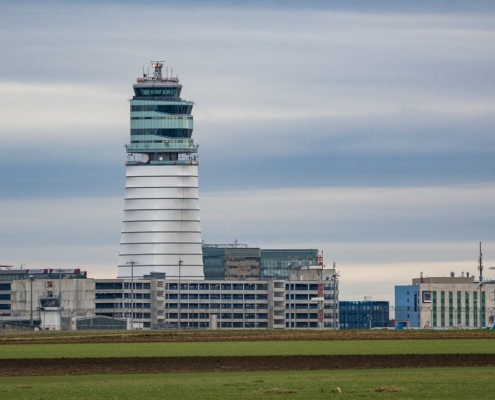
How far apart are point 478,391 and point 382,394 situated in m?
3.93

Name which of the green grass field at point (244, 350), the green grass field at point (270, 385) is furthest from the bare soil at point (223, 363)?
the green grass field at point (244, 350)

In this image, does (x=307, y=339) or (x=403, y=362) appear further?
(x=307, y=339)

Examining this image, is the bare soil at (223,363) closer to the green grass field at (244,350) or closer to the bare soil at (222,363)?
the bare soil at (222,363)

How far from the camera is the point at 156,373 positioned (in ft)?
247

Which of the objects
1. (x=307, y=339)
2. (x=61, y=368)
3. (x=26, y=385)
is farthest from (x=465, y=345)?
(x=26, y=385)

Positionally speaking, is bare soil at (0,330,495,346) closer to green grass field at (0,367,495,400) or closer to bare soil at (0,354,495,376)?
bare soil at (0,354,495,376)

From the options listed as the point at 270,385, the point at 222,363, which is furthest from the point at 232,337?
the point at 270,385

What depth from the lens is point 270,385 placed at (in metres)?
62.7

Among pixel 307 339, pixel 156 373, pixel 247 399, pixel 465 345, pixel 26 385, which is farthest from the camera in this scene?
pixel 307 339

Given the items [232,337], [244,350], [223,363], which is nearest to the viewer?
[223,363]

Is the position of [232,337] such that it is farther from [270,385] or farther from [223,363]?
[270,385]

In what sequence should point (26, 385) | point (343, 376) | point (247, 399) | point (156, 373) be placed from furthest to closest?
point (156, 373)
point (343, 376)
point (26, 385)
point (247, 399)

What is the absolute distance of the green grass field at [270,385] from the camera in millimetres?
57188

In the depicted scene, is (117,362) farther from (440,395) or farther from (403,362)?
(440,395)
